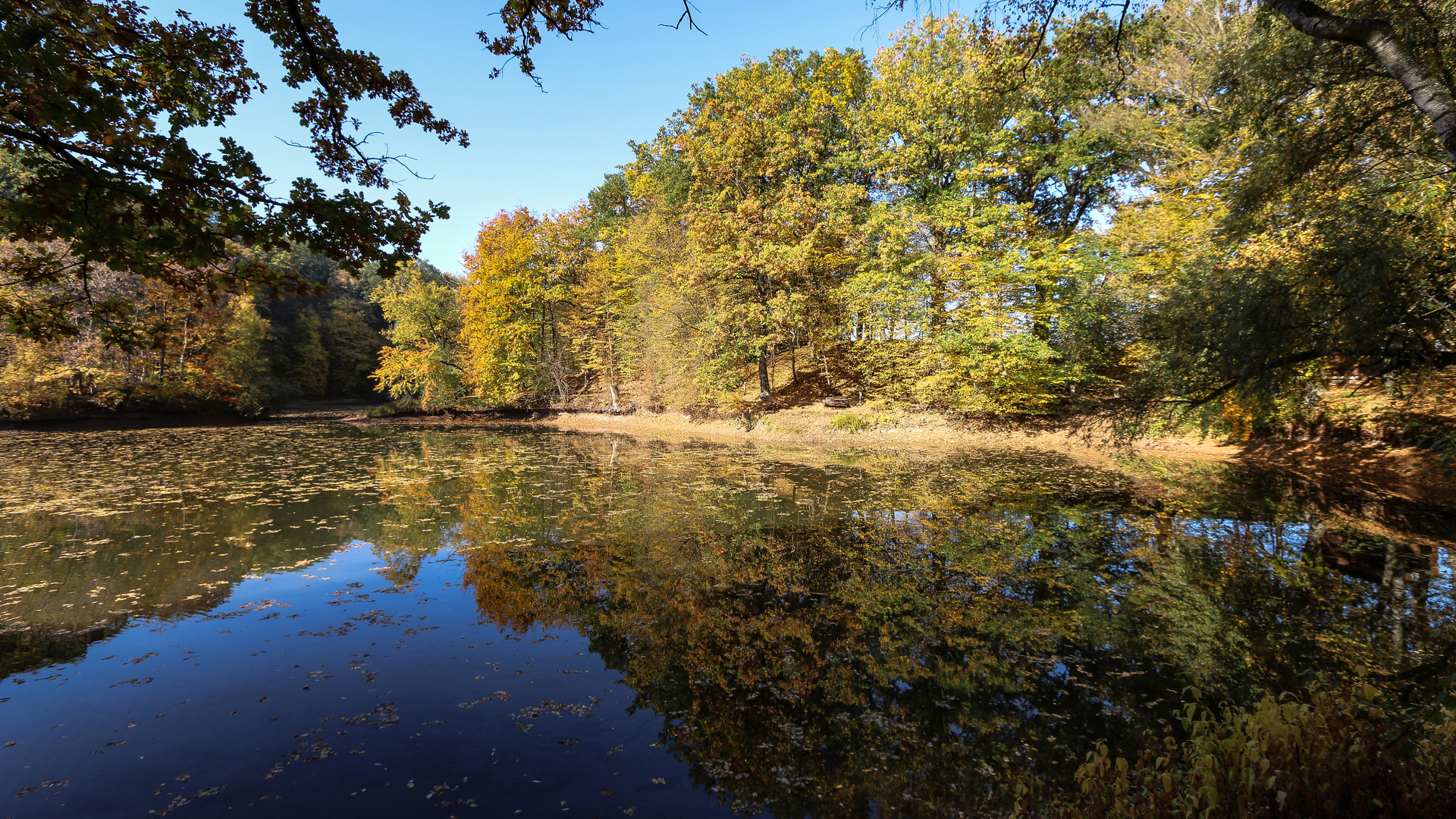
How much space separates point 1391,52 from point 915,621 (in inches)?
251

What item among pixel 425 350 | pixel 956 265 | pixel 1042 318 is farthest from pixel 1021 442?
pixel 425 350

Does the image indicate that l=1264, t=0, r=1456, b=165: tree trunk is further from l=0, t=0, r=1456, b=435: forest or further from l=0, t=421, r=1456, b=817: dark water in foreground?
l=0, t=421, r=1456, b=817: dark water in foreground

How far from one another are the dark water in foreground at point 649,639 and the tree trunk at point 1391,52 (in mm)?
4552

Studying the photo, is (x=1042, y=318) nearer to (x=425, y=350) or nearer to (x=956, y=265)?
(x=956, y=265)

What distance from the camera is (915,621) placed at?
5844 millimetres

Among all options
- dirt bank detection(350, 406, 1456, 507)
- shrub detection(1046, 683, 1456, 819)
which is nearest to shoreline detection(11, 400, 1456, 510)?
dirt bank detection(350, 406, 1456, 507)

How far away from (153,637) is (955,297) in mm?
23086

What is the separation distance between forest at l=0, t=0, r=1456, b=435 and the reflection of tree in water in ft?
9.87

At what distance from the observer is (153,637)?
5.45 metres

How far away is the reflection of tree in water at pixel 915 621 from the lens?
3861mm

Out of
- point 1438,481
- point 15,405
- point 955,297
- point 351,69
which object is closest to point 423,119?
point 351,69

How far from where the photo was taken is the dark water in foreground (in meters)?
3.56

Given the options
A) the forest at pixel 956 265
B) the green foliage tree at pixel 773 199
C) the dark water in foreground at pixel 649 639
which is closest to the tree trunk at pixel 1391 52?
the forest at pixel 956 265

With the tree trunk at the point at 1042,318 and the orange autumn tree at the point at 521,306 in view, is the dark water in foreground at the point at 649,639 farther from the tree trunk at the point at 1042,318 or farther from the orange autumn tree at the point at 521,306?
the orange autumn tree at the point at 521,306
